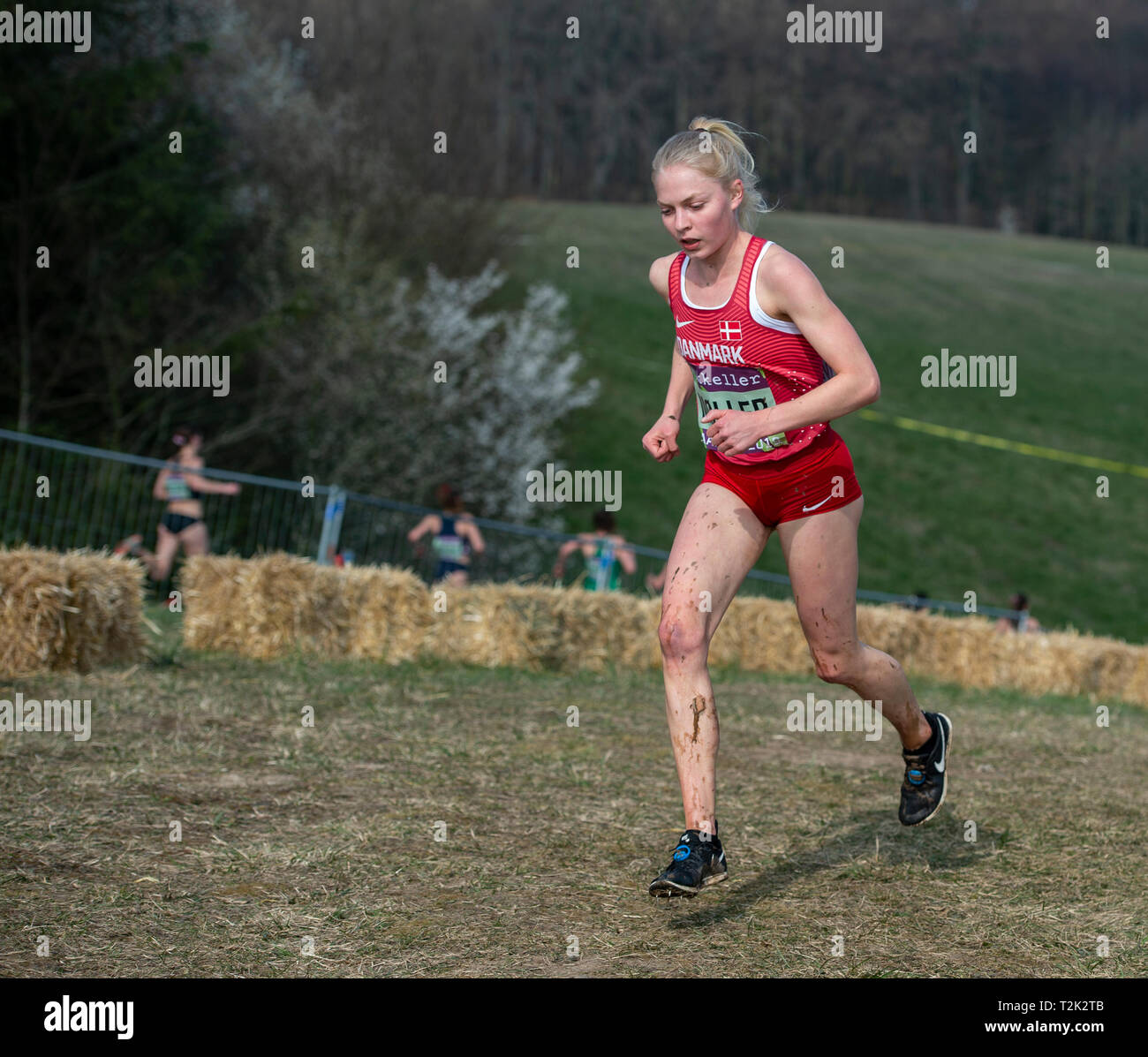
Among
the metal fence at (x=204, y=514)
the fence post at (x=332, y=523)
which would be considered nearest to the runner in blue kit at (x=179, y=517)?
the metal fence at (x=204, y=514)

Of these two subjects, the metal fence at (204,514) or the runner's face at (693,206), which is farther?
the metal fence at (204,514)

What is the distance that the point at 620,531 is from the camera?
2575cm

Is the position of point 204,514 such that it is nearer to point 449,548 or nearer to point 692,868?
point 449,548

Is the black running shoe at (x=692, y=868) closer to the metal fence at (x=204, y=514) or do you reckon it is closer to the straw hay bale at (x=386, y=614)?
the straw hay bale at (x=386, y=614)

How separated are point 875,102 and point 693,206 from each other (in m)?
82.9

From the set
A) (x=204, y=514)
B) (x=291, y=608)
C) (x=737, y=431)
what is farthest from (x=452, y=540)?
(x=737, y=431)

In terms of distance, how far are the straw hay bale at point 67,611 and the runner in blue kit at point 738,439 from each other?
5.01 metres

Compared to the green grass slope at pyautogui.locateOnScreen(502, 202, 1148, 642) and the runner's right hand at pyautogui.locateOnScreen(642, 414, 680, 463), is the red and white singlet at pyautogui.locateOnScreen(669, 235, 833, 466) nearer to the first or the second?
the runner's right hand at pyautogui.locateOnScreen(642, 414, 680, 463)

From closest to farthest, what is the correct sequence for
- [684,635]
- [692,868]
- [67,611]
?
[692,868] → [684,635] → [67,611]

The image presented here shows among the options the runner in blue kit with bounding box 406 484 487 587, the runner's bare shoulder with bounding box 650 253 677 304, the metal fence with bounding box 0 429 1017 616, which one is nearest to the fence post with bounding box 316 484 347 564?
the metal fence with bounding box 0 429 1017 616

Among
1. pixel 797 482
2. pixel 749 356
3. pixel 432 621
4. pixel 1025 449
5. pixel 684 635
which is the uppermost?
pixel 1025 449

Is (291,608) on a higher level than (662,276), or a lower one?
lower

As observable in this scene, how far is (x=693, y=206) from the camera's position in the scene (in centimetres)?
413

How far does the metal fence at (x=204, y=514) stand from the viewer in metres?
12.7
